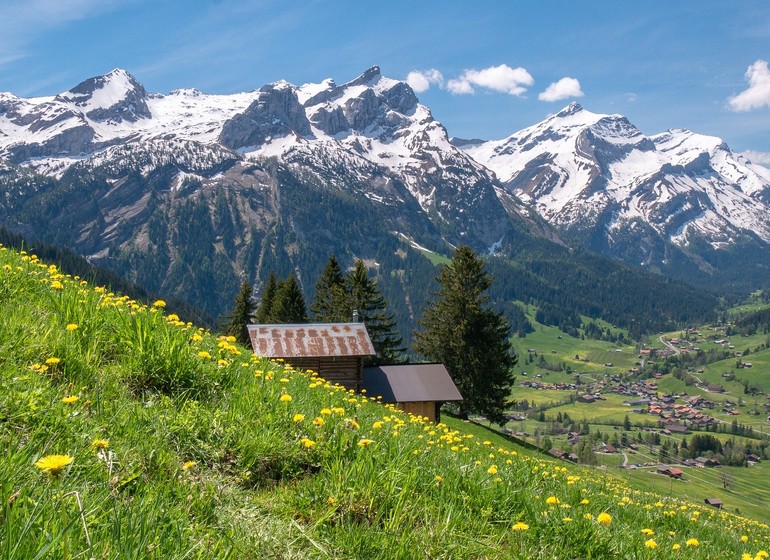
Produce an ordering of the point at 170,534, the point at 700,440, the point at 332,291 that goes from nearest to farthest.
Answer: the point at 170,534
the point at 332,291
the point at 700,440

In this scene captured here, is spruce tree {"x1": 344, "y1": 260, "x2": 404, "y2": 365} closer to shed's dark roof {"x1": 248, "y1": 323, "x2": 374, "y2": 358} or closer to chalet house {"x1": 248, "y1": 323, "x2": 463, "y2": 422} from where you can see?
chalet house {"x1": 248, "y1": 323, "x2": 463, "y2": 422}

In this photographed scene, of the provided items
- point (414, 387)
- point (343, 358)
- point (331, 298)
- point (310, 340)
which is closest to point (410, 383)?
point (414, 387)

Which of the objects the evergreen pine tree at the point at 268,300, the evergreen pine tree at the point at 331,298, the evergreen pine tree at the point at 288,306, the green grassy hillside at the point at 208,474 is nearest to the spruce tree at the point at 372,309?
the evergreen pine tree at the point at 331,298

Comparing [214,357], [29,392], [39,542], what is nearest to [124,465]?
[29,392]

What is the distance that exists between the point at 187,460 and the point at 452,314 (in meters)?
48.6

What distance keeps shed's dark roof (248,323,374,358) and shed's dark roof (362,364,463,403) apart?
12.5 ft

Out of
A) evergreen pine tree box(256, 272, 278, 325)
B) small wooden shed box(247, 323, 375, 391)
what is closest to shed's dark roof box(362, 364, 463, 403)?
small wooden shed box(247, 323, 375, 391)

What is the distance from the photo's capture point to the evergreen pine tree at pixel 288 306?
66.1 meters

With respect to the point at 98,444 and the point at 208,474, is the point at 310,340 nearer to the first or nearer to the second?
the point at 208,474

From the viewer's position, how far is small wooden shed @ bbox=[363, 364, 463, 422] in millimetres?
39062

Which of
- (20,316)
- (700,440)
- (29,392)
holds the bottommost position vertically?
(700,440)

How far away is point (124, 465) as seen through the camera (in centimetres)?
367

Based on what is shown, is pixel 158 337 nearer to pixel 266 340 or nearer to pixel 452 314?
pixel 266 340

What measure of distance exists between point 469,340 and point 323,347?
726 inches
